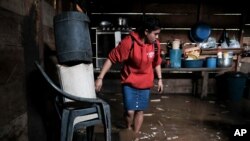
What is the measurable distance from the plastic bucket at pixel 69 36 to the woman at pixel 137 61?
86 cm

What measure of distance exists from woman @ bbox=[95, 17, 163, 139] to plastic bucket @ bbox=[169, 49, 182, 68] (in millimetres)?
4045

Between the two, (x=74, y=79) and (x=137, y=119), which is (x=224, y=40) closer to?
(x=137, y=119)

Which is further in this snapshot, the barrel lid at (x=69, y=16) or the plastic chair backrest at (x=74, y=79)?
the barrel lid at (x=69, y=16)

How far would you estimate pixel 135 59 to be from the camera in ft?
14.8

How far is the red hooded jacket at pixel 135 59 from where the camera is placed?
176 inches

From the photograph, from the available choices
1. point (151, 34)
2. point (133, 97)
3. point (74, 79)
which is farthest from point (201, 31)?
point (74, 79)

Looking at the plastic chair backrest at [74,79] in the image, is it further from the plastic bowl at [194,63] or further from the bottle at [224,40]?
the bottle at [224,40]

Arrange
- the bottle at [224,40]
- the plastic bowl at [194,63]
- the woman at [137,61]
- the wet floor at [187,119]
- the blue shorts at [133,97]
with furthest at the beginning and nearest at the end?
the bottle at [224,40]
the plastic bowl at [194,63]
the wet floor at [187,119]
the blue shorts at [133,97]
the woman at [137,61]

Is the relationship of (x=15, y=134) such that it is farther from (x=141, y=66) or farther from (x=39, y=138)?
(x=141, y=66)

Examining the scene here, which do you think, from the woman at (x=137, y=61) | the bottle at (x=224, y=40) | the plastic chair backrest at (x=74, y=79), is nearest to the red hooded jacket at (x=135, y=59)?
the woman at (x=137, y=61)

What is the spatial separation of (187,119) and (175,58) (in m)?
3.00

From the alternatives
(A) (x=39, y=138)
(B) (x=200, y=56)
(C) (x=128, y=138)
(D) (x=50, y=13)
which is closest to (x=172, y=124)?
(C) (x=128, y=138)

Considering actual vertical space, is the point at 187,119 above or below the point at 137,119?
below

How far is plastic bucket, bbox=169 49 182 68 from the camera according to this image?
877 centimetres
